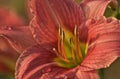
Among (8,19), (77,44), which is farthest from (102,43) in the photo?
(8,19)

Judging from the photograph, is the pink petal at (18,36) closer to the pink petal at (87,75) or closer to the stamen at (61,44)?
the stamen at (61,44)

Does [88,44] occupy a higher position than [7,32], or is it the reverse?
[7,32]

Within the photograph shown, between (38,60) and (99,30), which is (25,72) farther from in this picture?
(99,30)

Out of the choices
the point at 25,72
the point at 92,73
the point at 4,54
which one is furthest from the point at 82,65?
the point at 4,54

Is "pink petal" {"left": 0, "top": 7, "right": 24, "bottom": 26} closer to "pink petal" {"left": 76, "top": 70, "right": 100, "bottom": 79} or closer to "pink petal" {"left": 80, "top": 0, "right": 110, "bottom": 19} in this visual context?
"pink petal" {"left": 80, "top": 0, "right": 110, "bottom": 19}

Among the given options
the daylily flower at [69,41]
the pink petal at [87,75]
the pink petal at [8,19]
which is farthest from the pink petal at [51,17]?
the pink petal at [8,19]

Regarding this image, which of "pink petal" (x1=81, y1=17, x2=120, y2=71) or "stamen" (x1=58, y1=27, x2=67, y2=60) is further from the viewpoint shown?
→ "stamen" (x1=58, y1=27, x2=67, y2=60)

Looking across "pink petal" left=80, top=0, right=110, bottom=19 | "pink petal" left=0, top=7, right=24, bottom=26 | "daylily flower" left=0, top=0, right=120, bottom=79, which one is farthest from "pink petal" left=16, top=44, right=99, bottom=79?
"pink petal" left=0, top=7, right=24, bottom=26
